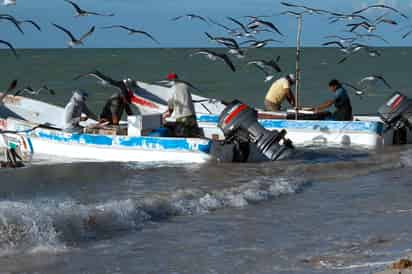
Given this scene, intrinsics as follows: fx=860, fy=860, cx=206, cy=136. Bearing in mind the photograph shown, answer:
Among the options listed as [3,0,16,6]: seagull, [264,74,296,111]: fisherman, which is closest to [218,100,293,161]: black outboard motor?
[264,74,296,111]: fisherman

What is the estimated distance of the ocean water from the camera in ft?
29.5

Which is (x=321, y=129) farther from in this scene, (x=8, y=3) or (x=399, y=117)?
(x=8, y=3)

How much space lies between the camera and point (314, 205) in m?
12.5

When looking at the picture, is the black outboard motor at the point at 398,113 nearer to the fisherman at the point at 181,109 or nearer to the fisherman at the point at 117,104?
the fisherman at the point at 181,109

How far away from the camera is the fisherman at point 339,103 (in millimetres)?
20047

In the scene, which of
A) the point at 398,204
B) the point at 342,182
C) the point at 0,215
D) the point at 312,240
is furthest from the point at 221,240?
the point at 342,182

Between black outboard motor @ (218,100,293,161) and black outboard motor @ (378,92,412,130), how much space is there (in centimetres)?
461

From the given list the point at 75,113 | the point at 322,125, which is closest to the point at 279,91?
the point at 322,125

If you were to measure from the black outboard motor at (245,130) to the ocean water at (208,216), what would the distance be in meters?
0.41

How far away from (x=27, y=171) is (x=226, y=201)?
5.17m

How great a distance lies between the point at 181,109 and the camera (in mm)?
16969

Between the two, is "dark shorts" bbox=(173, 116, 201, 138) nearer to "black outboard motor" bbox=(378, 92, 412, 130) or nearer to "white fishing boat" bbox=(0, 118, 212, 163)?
"white fishing boat" bbox=(0, 118, 212, 163)

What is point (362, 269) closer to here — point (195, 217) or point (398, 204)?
point (195, 217)

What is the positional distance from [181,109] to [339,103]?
15.9 ft
